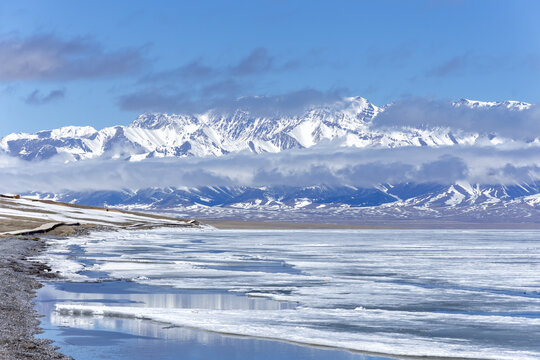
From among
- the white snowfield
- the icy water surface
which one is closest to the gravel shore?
the icy water surface

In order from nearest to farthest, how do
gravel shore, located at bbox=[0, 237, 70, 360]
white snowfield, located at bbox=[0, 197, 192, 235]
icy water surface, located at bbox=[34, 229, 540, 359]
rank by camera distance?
gravel shore, located at bbox=[0, 237, 70, 360]
icy water surface, located at bbox=[34, 229, 540, 359]
white snowfield, located at bbox=[0, 197, 192, 235]

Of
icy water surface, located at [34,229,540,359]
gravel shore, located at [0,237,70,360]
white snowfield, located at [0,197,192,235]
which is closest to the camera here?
gravel shore, located at [0,237,70,360]

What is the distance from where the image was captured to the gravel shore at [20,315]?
19.3 metres

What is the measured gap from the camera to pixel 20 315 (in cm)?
2475

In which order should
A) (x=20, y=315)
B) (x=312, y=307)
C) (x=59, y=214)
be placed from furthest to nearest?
(x=59, y=214), (x=312, y=307), (x=20, y=315)

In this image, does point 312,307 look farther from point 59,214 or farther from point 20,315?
point 59,214

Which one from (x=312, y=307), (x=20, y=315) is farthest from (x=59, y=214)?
(x=20, y=315)

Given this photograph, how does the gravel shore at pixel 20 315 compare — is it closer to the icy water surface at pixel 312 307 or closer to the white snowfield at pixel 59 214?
the icy water surface at pixel 312 307

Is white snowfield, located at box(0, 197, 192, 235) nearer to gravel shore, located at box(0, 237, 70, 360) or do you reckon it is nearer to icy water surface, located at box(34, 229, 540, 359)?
gravel shore, located at box(0, 237, 70, 360)

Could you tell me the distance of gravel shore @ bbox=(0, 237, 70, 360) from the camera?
19.3 metres

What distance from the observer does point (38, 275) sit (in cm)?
3888

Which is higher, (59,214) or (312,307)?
(59,214)

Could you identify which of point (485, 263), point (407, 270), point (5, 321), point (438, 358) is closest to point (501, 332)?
point (438, 358)

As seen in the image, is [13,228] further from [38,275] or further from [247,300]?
[247,300]
